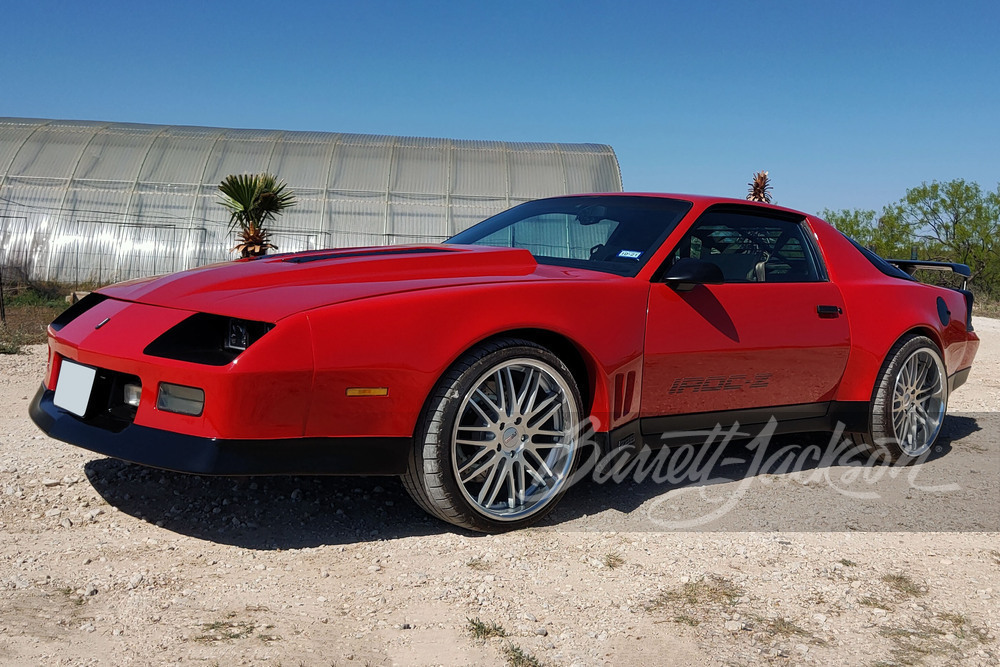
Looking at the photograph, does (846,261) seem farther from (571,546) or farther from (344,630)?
(344,630)

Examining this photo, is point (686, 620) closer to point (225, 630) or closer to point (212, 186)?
point (225, 630)

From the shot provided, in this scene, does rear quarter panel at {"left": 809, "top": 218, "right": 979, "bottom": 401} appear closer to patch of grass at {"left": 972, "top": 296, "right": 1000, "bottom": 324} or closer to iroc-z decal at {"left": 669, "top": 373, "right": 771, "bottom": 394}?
iroc-z decal at {"left": 669, "top": 373, "right": 771, "bottom": 394}

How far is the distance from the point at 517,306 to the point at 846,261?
2364 millimetres

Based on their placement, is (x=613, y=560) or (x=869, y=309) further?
(x=869, y=309)

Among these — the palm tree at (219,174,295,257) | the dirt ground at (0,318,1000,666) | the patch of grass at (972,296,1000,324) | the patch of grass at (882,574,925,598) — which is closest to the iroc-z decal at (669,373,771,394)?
the dirt ground at (0,318,1000,666)

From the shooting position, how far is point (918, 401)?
5246 millimetres

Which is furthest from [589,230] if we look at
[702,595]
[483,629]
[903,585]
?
[483,629]

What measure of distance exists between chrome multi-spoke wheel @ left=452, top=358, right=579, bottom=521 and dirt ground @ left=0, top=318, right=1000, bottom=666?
0.17 m

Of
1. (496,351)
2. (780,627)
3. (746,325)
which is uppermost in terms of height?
(746,325)

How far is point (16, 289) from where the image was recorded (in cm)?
1764

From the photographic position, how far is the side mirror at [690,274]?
12.7ft

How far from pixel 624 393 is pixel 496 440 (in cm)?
66

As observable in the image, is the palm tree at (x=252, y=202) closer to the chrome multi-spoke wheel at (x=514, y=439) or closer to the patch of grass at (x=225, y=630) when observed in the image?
the chrome multi-spoke wheel at (x=514, y=439)

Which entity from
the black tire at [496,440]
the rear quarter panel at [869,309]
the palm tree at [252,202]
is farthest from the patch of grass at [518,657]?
the palm tree at [252,202]
